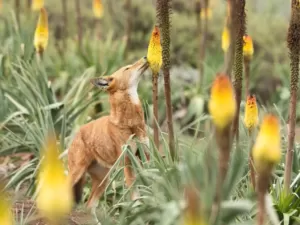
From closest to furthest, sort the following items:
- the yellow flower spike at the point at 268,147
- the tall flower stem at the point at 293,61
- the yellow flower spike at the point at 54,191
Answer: the yellow flower spike at the point at 54,191
the yellow flower spike at the point at 268,147
the tall flower stem at the point at 293,61

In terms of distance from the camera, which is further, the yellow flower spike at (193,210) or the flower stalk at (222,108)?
the flower stalk at (222,108)

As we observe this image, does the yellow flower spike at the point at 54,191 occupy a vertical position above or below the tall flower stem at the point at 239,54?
above

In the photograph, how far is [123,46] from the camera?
10859 millimetres

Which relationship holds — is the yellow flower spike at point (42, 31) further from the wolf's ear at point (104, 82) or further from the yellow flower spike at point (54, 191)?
the yellow flower spike at point (54, 191)

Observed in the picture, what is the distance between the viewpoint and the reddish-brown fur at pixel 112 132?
17.9 feet

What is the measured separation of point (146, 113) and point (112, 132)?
251 millimetres

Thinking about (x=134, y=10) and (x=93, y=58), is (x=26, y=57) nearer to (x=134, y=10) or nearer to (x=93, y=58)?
(x=93, y=58)

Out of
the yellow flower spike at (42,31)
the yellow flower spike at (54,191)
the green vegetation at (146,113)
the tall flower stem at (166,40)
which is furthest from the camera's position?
the yellow flower spike at (42,31)

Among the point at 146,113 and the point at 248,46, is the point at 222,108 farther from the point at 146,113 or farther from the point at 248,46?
the point at 248,46

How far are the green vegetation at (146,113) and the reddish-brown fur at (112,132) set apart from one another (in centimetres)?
12

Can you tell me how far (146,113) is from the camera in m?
5.50

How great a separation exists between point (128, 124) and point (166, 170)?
0.82 metres

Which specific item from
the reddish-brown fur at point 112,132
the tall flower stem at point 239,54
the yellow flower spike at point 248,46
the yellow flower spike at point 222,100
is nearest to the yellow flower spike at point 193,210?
the yellow flower spike at point 222,100

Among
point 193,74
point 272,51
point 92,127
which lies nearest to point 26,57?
point 92,127
